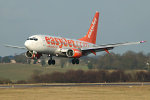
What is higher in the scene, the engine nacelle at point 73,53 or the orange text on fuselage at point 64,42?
the orange text on fuselage at point 64,42

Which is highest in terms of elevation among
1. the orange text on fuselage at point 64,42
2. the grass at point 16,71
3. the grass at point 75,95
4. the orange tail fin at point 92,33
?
the orange tail fin at point 92,33

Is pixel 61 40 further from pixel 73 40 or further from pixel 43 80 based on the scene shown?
pixel 43 80

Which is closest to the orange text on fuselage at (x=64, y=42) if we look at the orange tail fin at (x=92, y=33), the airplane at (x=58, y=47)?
the airplane at (x=58, y=47)

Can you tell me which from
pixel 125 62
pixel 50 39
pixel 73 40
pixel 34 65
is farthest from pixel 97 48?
pixel 34 65

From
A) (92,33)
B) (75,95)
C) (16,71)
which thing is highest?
(92,33)

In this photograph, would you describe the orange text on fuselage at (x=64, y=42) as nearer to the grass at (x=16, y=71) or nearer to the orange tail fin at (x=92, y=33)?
the orange tail fin at (x=92, y=33)

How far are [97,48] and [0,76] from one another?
48476mm

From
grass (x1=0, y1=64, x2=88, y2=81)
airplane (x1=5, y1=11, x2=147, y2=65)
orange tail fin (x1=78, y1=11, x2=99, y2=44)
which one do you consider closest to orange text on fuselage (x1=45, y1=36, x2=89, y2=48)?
airplane (x1=5, y1=11, x2=147, y2=65)

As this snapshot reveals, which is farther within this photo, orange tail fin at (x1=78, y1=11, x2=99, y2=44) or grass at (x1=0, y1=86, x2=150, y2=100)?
orange tail fin at (x1=78, y1=11, x2=99, y2=44)

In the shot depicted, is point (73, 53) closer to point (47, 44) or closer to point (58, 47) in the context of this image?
point (58, 47)

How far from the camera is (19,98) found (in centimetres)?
5425

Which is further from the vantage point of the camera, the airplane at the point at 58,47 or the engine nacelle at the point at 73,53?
the engine nacelle at the point at 73,53

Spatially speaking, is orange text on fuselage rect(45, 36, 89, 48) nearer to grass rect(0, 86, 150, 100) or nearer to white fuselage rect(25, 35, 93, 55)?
white fuselage rect(25, 35, 93, 55)

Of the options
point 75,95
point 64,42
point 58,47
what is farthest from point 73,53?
point 75,95
